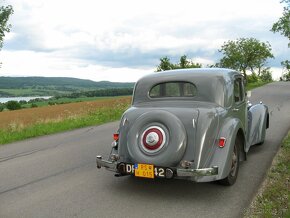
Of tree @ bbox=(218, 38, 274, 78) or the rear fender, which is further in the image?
tree @ bbox=(218, 38, 274, 78)

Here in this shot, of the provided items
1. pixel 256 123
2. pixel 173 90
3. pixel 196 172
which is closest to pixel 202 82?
pixel 173 90

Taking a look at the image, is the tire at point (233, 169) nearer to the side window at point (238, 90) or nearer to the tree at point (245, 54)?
the side window at point (238, 90)

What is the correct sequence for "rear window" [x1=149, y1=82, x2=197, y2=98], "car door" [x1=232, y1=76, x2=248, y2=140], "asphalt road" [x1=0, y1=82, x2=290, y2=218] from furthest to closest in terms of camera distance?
"car door" [x1=232, y1=76, x2=248, y2=140] < "rear window" [x1=149, y1=82, x2=197, y2=98] < "asphalt road" [x1=0, y1=82, x2=290, y2=218]

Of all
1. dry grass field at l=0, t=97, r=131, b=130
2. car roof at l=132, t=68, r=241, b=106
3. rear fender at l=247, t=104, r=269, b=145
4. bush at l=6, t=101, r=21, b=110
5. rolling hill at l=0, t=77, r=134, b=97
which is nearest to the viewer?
car roof at l=132, t=68, r=241, b=106

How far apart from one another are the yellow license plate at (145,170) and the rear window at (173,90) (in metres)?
1.56

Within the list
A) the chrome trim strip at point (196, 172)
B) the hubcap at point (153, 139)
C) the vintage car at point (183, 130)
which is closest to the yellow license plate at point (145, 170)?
the vintage car at point (183, 130)

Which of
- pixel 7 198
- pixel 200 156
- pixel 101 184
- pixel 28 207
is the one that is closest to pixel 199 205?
pixel 200 156

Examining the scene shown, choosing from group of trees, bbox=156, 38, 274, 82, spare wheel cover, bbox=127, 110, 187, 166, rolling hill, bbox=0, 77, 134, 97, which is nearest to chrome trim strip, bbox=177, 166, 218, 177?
spare wheel cover, bbox=127, 110, 187, 166

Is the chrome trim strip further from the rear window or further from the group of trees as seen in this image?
the group of trees

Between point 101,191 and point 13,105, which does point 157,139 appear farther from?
point 13,105

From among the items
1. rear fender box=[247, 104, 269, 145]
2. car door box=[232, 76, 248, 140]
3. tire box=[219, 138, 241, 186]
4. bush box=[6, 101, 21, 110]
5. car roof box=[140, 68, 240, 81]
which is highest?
car roof box=[140, 68, 240, 81]

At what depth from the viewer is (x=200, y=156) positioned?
4.89 meters

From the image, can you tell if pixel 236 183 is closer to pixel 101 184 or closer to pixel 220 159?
pixel 220 159

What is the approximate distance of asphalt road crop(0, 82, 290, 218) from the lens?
4.66m
